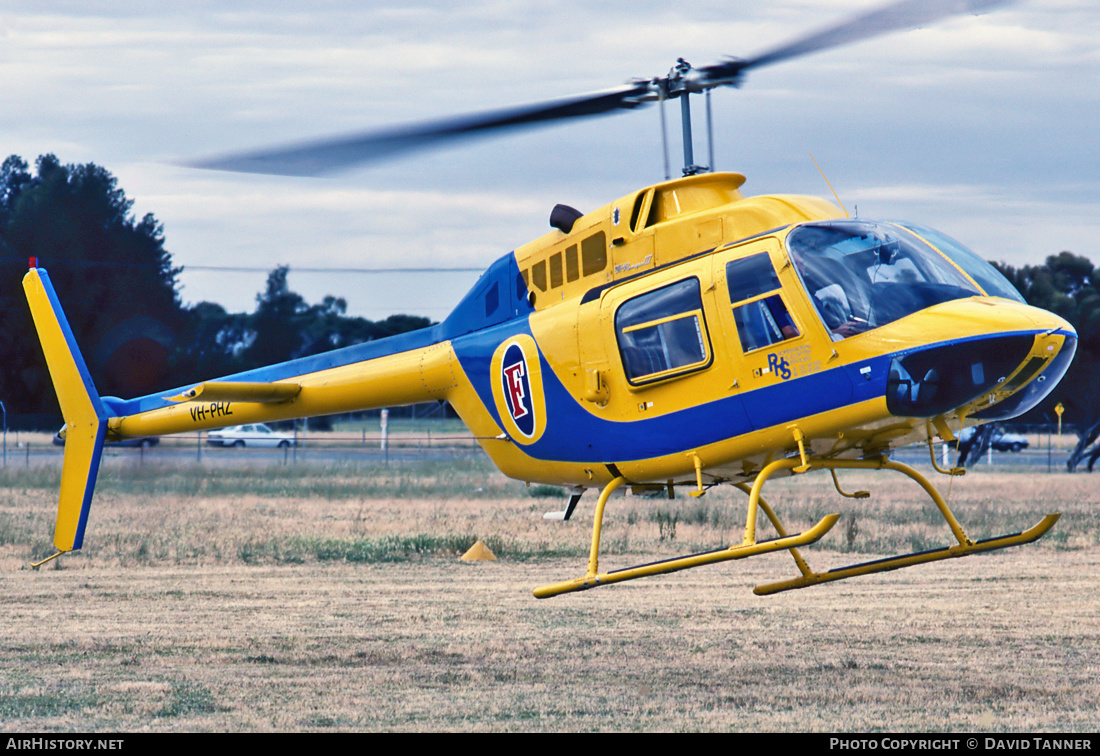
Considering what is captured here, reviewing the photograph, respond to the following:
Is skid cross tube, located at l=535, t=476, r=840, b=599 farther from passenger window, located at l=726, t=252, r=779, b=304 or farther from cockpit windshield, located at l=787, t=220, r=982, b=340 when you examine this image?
passenger window, located at l=726, t=252, r=779, b=304

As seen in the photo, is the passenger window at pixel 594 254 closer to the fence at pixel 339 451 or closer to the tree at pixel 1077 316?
the fence at pixel 339 451

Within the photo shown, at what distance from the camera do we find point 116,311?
53.2m

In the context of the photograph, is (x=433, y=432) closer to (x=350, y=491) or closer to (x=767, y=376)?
(x=350, y=491)

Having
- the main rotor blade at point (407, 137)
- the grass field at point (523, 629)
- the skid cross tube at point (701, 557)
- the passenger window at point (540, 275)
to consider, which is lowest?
the grass field at point (523, 629)

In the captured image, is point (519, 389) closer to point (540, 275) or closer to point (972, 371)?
point (540, 275)

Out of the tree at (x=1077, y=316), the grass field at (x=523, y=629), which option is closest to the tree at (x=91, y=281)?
the grass field at (x=523, y=629)

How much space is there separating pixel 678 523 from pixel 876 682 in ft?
37.0

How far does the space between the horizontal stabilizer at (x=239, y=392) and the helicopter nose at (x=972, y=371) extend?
691 centimetres

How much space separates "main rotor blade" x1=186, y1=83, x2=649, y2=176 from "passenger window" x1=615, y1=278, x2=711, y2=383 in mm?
1776

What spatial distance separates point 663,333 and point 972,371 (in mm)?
2465

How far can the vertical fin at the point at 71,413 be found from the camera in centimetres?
1405

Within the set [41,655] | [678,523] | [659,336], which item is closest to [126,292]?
[678,523]

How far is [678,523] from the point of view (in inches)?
844

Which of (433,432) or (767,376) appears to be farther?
(433,432)
